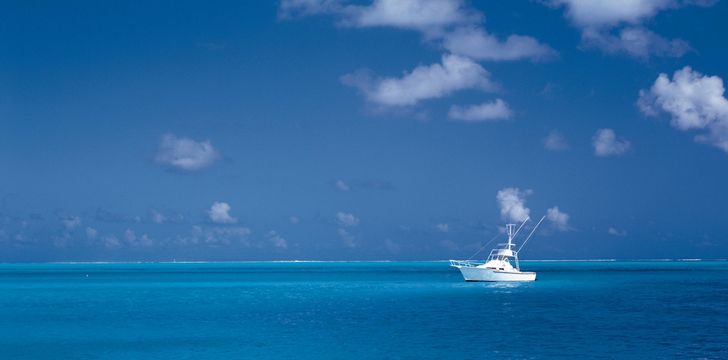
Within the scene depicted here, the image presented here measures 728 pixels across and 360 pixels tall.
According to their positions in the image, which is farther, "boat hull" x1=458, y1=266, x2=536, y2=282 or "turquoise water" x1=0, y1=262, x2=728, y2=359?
"boat hull" x1=458, y1=266, x2=536, y2=282

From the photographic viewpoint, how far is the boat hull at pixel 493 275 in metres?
131

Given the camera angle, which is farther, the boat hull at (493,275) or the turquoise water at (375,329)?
the boat hull at (493,275)

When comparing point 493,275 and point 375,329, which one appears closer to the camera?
point 375,329

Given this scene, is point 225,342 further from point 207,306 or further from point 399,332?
point 207,306

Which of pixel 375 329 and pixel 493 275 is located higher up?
pixel 493 275

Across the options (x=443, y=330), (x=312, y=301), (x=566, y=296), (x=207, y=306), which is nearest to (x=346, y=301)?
(x=312, y=301)

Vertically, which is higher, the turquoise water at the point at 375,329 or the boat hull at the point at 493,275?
the boat hull at the point at 493,275

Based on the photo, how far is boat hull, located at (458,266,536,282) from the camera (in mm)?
131450

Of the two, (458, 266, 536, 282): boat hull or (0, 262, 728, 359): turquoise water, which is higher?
(458, 266, 536, 282): boat hull

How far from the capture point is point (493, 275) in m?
132

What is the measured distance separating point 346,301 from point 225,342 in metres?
43.6

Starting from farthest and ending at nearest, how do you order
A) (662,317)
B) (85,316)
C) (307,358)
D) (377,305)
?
(377,305)
(85,316)
(662,317)
(307,358)

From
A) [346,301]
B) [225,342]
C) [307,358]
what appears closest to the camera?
[307,358]

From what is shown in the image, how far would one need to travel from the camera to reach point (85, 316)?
255 ft
